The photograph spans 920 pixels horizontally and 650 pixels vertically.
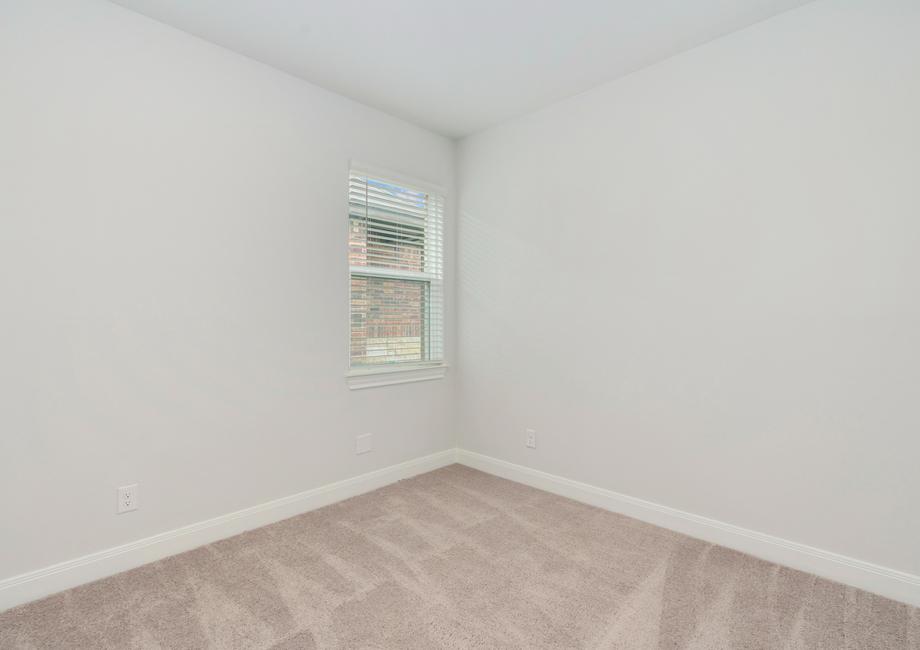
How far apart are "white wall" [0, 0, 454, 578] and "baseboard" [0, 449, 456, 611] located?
5 cm

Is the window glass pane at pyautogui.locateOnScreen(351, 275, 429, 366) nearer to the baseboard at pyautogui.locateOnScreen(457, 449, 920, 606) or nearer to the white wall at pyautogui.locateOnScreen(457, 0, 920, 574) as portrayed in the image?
the white wall at pyautogui.locateOnScreen(457, 0, 920, 574)

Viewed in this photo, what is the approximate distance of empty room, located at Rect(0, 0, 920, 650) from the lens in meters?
1.91

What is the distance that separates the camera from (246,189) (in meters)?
2.56

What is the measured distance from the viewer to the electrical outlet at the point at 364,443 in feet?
10.1

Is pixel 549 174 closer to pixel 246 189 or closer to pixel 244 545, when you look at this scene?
pixel 246 189

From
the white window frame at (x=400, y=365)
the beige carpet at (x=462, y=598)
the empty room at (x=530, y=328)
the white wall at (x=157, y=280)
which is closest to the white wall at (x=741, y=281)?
the empty room at (x=530, y=328)

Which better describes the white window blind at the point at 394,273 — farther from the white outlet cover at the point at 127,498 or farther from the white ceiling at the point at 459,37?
the white outlet cover at the point at 127,498

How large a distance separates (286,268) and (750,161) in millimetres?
2464

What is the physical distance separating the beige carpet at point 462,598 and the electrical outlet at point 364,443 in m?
0.55

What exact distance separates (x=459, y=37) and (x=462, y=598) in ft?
8.44

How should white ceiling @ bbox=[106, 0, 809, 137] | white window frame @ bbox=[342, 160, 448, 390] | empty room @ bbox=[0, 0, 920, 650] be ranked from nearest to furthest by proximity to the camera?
empty room @ bbox=[0, 0, 920, 650] < white ceiling @ bbox=[106, 0, 809, 137] < white window frame @ bbox=[342, 160, 448, 390]

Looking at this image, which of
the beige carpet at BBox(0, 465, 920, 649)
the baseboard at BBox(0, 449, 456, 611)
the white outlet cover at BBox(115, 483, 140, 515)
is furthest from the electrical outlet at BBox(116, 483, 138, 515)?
the beige carpet at BBox(0, 465, 920, 649)

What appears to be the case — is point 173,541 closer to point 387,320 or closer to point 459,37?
point 387,320

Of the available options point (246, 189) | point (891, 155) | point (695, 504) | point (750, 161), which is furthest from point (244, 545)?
point (891, 155)
